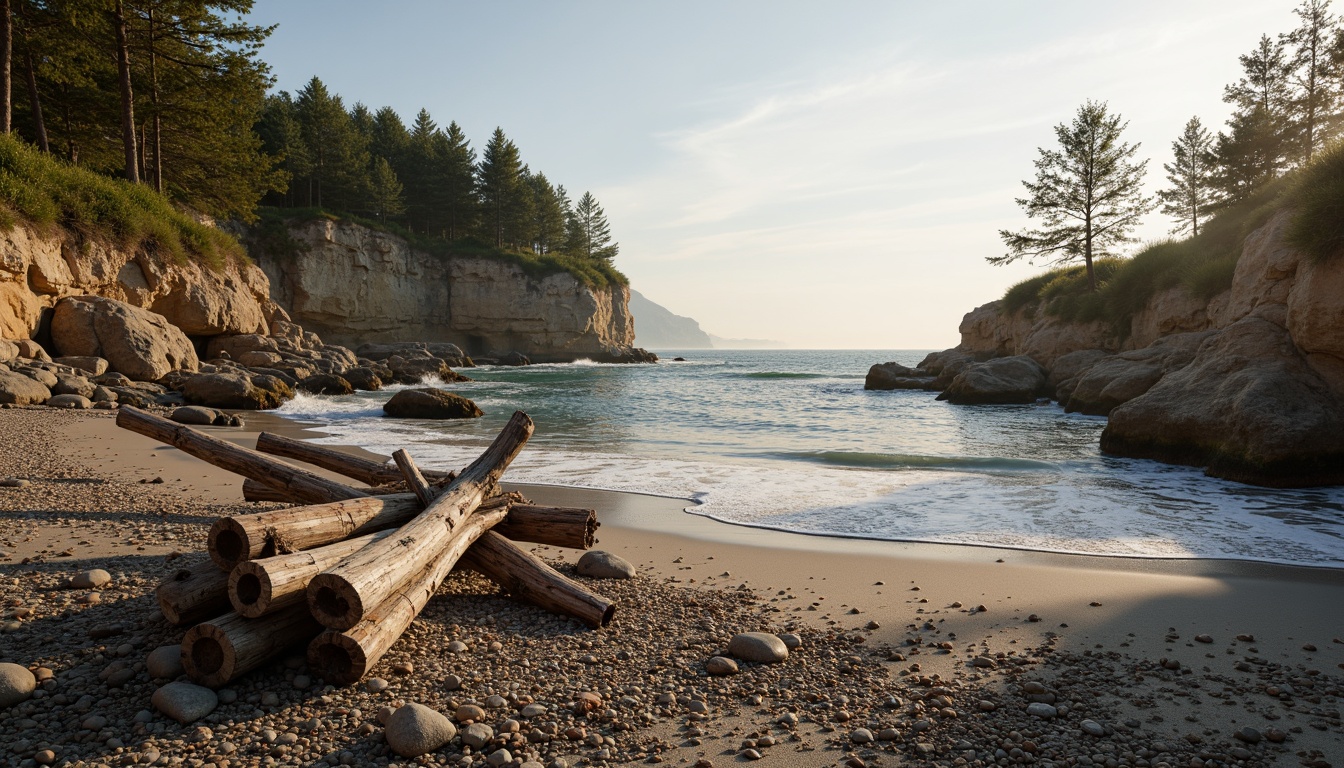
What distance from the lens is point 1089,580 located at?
5.04 m

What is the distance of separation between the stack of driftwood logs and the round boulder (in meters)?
12.3

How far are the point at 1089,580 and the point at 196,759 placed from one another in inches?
217

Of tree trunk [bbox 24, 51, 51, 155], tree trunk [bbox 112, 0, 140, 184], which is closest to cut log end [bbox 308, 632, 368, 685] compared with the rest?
tree trunk [bbox 112, 0, 140, 184]

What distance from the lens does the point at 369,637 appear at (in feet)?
10.1

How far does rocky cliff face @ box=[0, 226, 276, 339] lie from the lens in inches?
608

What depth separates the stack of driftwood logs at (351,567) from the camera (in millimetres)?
2986

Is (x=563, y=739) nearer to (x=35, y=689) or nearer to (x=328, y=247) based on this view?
(x=35, y=689)

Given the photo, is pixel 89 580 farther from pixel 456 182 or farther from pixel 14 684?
pixel 456 182

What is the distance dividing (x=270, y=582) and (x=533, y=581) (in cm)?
159

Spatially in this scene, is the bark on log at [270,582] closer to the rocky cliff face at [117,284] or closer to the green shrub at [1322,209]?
the green shrub at [1322,209]

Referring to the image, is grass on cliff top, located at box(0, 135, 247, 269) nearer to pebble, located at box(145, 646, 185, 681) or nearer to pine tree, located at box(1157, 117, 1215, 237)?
pebble, located at box(145, 646, 185, 681)

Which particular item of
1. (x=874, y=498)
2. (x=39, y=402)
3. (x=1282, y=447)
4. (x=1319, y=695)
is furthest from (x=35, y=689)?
(x=39, y=402)

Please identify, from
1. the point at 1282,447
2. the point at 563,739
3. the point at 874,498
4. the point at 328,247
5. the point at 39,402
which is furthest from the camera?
the point at 328,247

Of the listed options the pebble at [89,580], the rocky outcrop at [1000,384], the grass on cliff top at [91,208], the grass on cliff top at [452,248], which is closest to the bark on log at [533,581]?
the pebble at [89,580]
